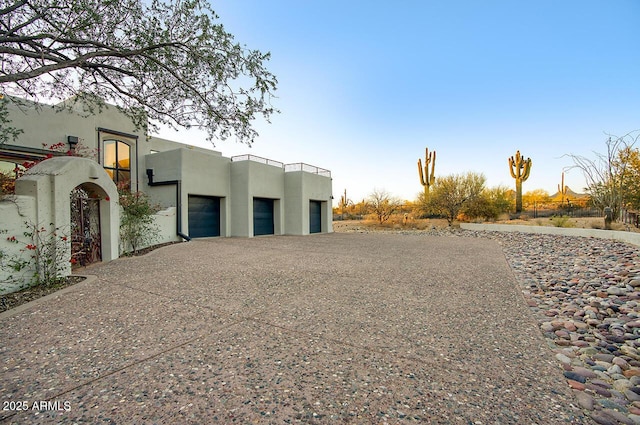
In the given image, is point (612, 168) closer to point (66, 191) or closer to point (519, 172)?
point (519, 172)

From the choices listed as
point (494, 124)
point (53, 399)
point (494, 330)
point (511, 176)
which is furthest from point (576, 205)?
point (53, 399)

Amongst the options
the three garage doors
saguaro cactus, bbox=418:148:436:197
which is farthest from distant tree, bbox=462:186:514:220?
the three garage doors

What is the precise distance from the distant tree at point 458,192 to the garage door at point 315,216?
9.24m

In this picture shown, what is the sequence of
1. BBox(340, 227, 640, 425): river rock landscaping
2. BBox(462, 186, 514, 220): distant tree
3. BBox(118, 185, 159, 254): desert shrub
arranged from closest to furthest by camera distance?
BBox(340, 227, 640, 425): river rock landscaping < BBox(118, 185, 159, 254): desert shrub < BBox(462, 186, 514, 220): distant tree

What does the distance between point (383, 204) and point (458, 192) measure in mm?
6698

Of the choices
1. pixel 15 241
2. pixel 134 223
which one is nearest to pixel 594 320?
pixel 15 241

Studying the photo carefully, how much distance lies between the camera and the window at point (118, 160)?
1309 centimetres

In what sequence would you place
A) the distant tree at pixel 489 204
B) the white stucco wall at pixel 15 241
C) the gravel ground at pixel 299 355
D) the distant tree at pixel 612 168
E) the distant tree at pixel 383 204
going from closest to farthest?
1. the gravel ground at pixel 299 355
2. the white stucco wall at pixel 15 241
3. the distant tree at pixel 612 168
4. the distant tree at pixel 489 204
5. the distant tree at pixel 383 204

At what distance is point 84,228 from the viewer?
23.6ft

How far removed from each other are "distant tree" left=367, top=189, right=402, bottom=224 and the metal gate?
21487mm

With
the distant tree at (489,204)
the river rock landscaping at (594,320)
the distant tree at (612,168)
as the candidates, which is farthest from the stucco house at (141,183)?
the distant tree at (612,168)

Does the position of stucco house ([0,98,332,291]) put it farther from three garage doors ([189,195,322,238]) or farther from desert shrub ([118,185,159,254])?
desert shrub ([118,185,159,254])

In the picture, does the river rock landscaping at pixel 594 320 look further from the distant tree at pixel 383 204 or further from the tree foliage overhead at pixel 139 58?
the distant tree at pixel 383 204

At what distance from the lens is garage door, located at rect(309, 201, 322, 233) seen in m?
19.8
